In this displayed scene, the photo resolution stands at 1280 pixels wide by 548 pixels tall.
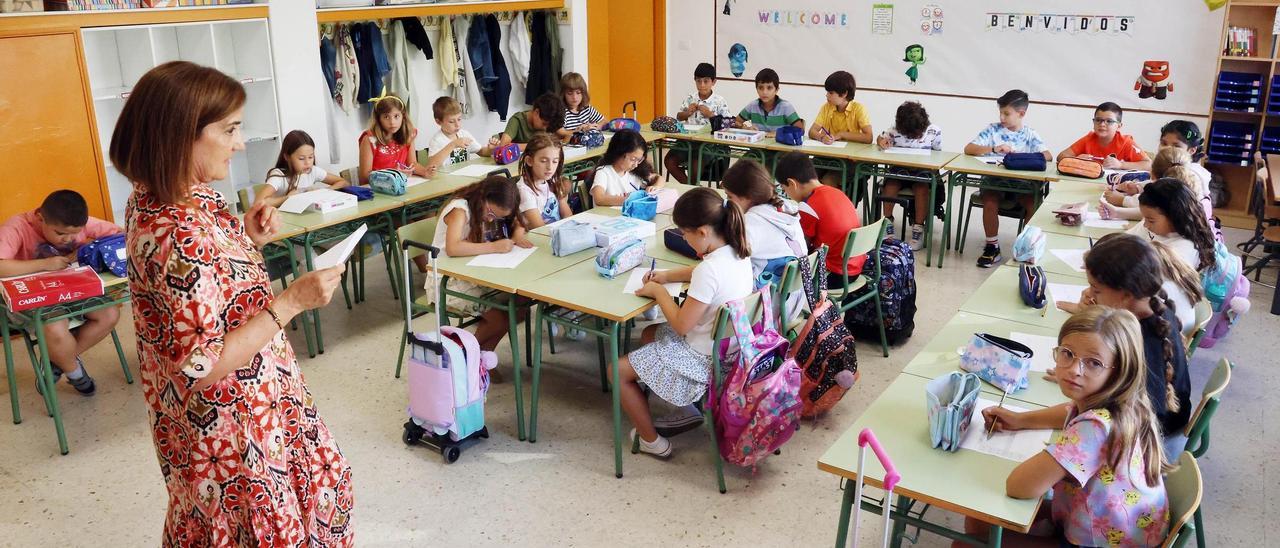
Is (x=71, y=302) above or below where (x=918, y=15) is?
below

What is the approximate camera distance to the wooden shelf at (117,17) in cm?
548

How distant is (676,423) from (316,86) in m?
4.42

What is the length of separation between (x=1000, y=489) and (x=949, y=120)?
7030 mm

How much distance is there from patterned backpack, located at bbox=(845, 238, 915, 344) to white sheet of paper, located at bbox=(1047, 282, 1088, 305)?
42.9 inches

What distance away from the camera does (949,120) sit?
8.95 meters

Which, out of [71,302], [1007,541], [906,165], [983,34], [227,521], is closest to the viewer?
[227,521]

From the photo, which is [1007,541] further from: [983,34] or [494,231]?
[983,34]

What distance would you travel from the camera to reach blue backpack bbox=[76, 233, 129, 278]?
419 cm

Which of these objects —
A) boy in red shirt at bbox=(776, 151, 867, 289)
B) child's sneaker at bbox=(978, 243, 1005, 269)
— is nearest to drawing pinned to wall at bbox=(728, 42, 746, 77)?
child's sneaker at bbox=(978, 243, 1005, 269)

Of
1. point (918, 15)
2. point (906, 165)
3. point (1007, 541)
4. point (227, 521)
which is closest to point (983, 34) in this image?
point (918, 15)

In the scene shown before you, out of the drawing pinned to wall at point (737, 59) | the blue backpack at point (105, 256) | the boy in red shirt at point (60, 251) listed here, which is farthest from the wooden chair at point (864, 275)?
the drawing pinned to wall at point (737, 59)

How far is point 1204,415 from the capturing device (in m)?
2.72

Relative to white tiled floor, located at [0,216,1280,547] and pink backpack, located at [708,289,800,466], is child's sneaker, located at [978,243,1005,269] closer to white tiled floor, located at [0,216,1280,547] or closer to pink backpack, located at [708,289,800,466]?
white tiled floor, located at [0,216,1280,547]

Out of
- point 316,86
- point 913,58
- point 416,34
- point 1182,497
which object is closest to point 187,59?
point 316,86
